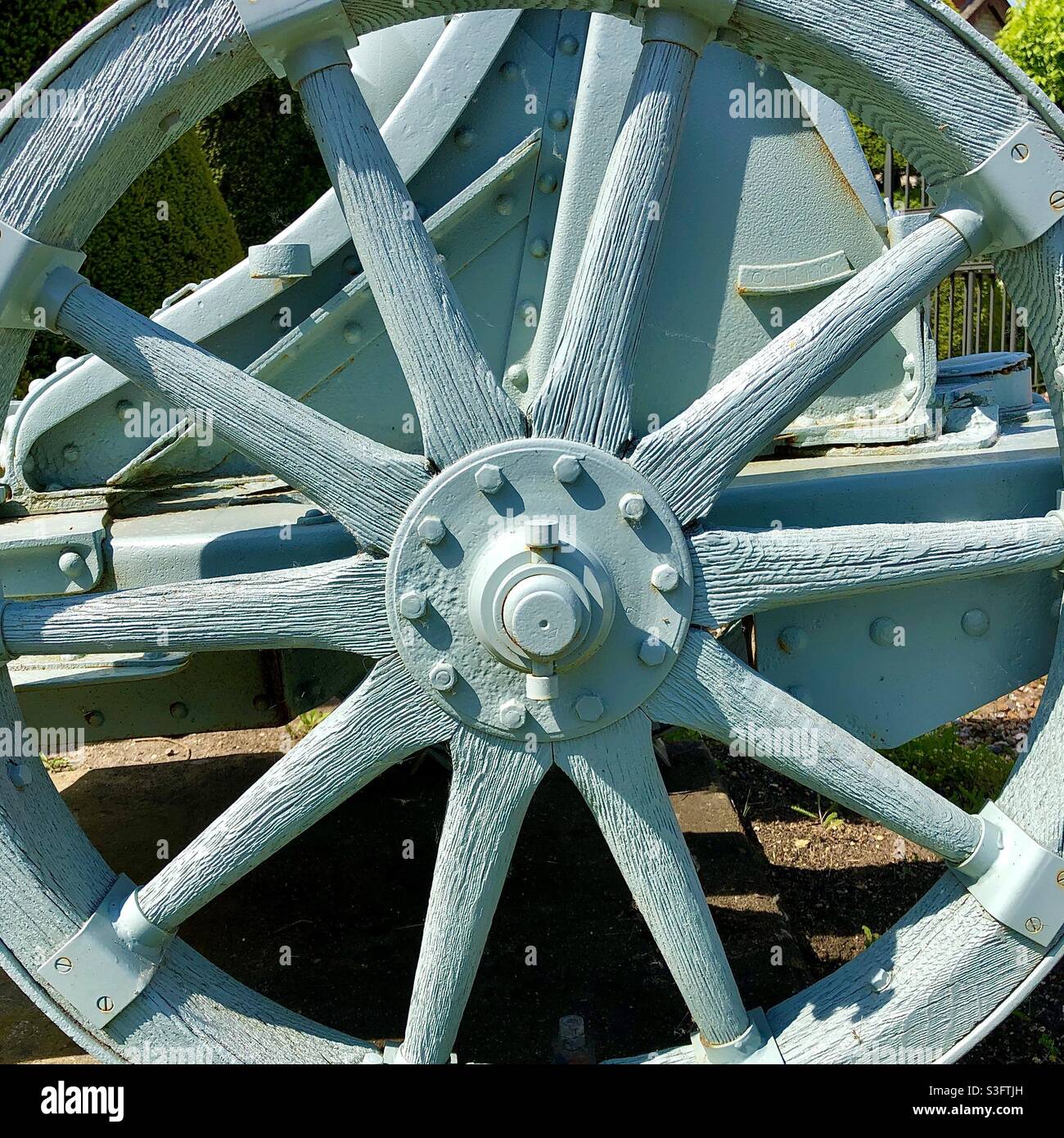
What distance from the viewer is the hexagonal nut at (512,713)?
1666 mm

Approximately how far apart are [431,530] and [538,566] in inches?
6.3

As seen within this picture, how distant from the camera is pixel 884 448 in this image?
2.21 meters

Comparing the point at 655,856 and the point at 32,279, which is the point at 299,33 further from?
the point at 655,856

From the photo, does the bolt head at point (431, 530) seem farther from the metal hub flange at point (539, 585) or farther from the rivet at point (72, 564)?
the rivet at point (72, 564)

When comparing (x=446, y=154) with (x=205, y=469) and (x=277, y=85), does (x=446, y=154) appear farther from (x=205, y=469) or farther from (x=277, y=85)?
(x=277, y=85)

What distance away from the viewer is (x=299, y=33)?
1.56 m

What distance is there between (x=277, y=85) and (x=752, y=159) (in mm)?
5583

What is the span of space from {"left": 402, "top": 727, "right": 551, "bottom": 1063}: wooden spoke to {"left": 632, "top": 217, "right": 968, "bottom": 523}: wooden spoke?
44 centimetres

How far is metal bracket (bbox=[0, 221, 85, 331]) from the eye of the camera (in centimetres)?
157

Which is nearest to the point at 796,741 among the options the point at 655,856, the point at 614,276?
the point at 655,856

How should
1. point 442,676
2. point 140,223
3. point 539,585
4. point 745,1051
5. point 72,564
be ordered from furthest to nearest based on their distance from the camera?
1. point 140,223
2. point 72,564
3. point 745,1051
4. point 442,676
5. point 539,585

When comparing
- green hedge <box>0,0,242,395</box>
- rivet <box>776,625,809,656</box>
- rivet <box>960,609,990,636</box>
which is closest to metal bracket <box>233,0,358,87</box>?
rivet <box>776,625,809,656</box>

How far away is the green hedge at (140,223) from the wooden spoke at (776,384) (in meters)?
3.95

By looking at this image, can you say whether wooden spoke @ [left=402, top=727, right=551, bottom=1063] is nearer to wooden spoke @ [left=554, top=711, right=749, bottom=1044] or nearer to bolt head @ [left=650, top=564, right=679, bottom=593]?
wooden spoke @ [left=554, top=711, right=749, bottom=1044]
